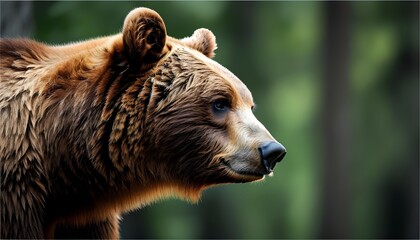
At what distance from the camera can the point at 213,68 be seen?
20.4 feet

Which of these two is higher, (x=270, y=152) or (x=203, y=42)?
(x=203, y=42)

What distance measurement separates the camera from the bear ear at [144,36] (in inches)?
236

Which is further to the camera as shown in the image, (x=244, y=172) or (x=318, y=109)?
(x=318, y=109)

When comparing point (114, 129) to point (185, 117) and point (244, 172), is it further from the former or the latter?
point (244, 172)

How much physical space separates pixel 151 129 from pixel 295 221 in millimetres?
36849

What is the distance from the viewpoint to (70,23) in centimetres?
1152

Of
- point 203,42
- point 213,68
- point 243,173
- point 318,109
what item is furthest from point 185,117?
point 318,109

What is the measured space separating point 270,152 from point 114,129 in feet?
3.32

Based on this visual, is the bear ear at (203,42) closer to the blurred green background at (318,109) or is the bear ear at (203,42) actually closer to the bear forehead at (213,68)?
the bear forehead at (213,68)

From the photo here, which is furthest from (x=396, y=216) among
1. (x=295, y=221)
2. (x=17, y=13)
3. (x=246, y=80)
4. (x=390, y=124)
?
(x=17, y=13)

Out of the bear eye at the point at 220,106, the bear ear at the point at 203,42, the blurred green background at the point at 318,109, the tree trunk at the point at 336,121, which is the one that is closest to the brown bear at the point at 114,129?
the bear eye at the point at 220,106

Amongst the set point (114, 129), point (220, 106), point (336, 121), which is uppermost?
point (220, 106)

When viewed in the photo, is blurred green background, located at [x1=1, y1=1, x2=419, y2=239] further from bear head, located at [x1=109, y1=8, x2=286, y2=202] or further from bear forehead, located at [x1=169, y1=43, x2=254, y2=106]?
bear head, located at [x1=109, y1=8, x2=286, y2=202]

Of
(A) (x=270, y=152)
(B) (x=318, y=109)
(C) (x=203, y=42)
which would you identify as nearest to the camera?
(A) (x=270, y=152)
